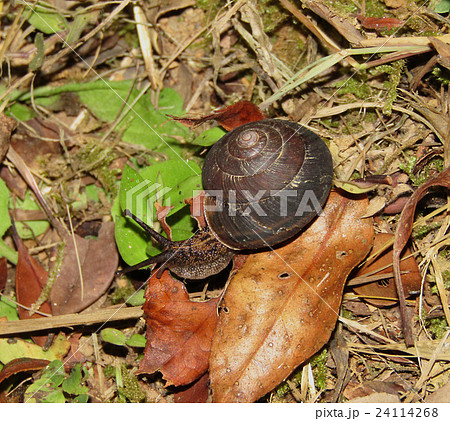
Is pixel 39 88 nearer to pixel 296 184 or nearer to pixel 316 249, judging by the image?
pixel 296 184

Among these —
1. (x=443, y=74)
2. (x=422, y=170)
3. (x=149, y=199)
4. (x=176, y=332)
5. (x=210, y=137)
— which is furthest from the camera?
(x=210, y=137)

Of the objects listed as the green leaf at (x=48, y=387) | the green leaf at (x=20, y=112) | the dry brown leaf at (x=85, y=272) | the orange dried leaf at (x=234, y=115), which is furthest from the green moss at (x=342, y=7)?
the green leaf at (x=48, y=387)

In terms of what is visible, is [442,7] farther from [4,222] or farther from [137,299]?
[4,222]

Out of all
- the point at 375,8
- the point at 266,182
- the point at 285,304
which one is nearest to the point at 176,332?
the point at 285,304

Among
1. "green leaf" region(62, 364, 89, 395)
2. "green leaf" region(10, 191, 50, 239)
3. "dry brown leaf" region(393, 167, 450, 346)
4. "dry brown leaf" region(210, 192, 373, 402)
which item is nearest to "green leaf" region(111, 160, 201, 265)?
"dry brown leaf" region(210, 192, 373, 402)

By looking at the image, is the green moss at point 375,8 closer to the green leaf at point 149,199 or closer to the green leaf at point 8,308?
the green leaf at point 149,199

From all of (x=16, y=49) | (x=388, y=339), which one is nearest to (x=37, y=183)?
(x=16, y=49)

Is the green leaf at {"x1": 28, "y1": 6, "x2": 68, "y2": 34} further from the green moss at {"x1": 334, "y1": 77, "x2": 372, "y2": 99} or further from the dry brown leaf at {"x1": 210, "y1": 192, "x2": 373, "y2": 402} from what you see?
the dry brown leaf at {"x1": 210, "y1": 192, "x2": 373, "y2": 402}
